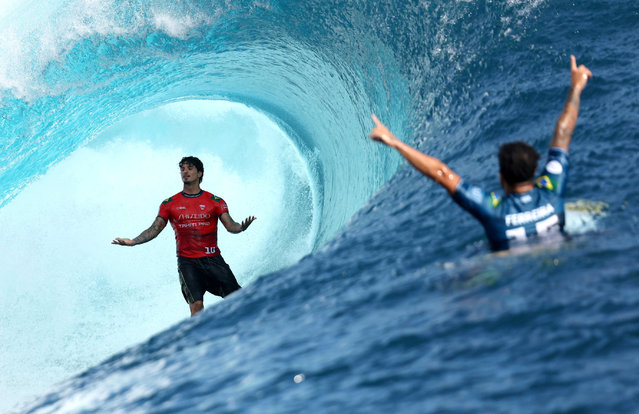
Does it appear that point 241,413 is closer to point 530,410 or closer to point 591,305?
point 530,410

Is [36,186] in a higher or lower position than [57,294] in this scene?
higher

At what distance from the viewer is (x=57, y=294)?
1280 centimetres

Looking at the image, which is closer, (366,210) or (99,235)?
(366,210)

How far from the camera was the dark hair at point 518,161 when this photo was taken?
3.55 m

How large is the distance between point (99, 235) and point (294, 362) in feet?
39.0

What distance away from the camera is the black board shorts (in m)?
6.46

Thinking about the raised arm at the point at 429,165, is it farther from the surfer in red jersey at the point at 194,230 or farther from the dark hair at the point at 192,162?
the dark hair at the point at 192,162

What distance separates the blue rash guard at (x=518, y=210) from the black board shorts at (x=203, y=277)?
10.8 ft

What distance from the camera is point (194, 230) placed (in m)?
6.46

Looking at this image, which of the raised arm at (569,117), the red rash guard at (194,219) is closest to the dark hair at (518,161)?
the raised arm at (569,117)

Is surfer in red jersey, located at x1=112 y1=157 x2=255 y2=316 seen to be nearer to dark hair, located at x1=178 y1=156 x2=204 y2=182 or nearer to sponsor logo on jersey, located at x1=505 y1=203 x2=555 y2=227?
dark hair, located at x1=178 y1=156 x2=204 y2=182

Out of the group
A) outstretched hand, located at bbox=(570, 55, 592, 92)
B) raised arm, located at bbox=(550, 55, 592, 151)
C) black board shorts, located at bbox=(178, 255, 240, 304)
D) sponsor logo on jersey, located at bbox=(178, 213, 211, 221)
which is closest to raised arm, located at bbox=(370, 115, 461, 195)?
raised arm, located at bbox=(550, 55, 592, 151)

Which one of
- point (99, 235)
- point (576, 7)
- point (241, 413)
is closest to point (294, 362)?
point (241, 413)

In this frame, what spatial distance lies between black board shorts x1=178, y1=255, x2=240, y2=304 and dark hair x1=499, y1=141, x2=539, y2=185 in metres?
3.45
